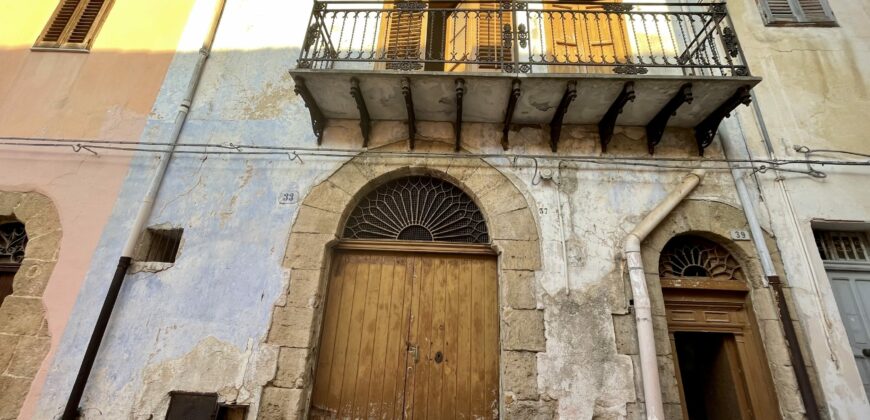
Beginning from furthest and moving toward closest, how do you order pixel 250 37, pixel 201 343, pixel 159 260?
pixel 250 37, pixel 159 260, pixel 201 343

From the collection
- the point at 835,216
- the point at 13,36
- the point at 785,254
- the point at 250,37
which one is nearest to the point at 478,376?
the point at 785,254

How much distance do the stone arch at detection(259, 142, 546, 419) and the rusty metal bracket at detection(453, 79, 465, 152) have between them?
0.63 feet

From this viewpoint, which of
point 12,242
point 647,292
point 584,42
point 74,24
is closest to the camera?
point 647,292

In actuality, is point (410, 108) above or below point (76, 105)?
below

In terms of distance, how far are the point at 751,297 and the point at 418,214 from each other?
11.9 ft

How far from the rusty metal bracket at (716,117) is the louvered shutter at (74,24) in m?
8.20

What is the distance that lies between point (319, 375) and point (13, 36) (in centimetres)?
668

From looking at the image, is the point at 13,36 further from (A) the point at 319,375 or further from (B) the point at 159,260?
(A) the point at 319,375

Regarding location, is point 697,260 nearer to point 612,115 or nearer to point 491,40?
point 612,115

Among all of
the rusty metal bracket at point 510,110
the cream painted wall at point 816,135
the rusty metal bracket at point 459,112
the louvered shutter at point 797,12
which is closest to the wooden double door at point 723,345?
the cream painted wall at point 816,135

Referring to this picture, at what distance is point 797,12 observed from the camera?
5629 millimetres

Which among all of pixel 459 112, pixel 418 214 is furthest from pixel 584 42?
pixel 418 214

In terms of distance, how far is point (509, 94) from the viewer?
14.8ft

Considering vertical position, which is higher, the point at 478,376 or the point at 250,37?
the point at 250,37
